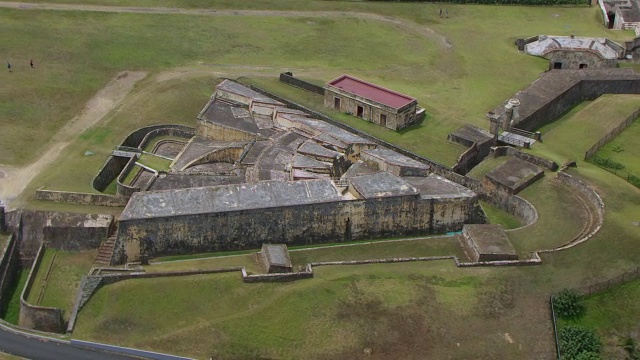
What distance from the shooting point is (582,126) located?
255 ft

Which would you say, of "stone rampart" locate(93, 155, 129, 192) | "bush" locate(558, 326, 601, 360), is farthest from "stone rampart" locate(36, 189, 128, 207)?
"bush" locate(558, 326, 601, 360)

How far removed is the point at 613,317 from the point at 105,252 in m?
35.0

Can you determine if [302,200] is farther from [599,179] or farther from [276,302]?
[599,179]

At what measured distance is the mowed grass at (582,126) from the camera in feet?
238

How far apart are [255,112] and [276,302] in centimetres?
3042

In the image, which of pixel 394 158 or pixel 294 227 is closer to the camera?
pixel 294 227

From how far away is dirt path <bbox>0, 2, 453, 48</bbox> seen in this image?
9962 cm

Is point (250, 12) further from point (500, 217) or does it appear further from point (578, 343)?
point (578, 343)

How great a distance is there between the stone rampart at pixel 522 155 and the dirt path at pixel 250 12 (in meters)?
29.0

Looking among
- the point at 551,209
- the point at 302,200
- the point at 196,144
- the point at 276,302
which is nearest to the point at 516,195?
the point at 551,209

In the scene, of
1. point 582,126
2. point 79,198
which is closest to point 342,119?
point 582,126

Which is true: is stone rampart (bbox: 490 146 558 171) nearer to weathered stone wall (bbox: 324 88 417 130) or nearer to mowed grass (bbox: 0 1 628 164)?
mowed grass (bbox: 0 1 628 164)

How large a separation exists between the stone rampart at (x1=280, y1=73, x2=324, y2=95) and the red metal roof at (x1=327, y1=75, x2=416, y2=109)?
2.36 meters

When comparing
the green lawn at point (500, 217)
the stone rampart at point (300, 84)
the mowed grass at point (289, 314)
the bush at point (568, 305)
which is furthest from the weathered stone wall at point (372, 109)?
the bush at point (568, 305)
